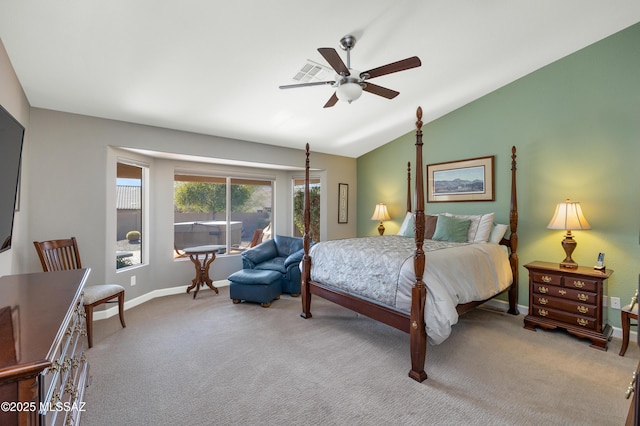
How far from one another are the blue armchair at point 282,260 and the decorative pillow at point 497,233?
2.65 m

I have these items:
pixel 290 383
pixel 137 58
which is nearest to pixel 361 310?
pixel 290 383

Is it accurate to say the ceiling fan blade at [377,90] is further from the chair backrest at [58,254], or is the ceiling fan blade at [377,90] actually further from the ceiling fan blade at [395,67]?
the chair backrest at [58,254]

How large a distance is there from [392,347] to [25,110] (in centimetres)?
440

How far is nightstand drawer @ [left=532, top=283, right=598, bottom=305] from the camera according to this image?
2.90 m

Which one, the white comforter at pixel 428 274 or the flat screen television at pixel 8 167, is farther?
the white comforter at pixel 428 274

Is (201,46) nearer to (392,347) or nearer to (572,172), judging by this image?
(392,347)

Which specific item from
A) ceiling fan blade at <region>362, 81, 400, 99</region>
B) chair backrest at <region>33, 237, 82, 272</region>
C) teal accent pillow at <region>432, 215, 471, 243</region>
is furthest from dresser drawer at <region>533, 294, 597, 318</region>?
chair backrest at <region>33, 237, 82, 272</region>

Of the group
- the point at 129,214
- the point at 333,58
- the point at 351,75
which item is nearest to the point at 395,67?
the point at 351,75

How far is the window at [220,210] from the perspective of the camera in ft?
16.0

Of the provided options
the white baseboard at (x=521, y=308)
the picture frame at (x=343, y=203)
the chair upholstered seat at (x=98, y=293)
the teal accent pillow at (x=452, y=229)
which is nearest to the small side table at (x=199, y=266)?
the chair upholstered seat at (x=98, y=293)

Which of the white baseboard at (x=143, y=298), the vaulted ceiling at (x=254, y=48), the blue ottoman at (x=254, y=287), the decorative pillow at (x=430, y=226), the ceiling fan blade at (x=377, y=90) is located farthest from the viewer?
the decorative pillow at (x=430, y=226)

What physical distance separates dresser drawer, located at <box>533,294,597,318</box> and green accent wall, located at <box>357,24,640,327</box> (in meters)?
0.56

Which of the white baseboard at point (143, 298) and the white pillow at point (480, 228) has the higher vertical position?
the white pillow at point (480, 228)

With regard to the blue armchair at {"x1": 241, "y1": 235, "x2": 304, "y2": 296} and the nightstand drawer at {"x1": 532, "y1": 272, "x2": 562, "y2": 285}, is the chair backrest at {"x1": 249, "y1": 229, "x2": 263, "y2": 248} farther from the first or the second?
the nightstand drawer at {"x1": 532, "y1": 272, "x2": 562, "y2": 285}
